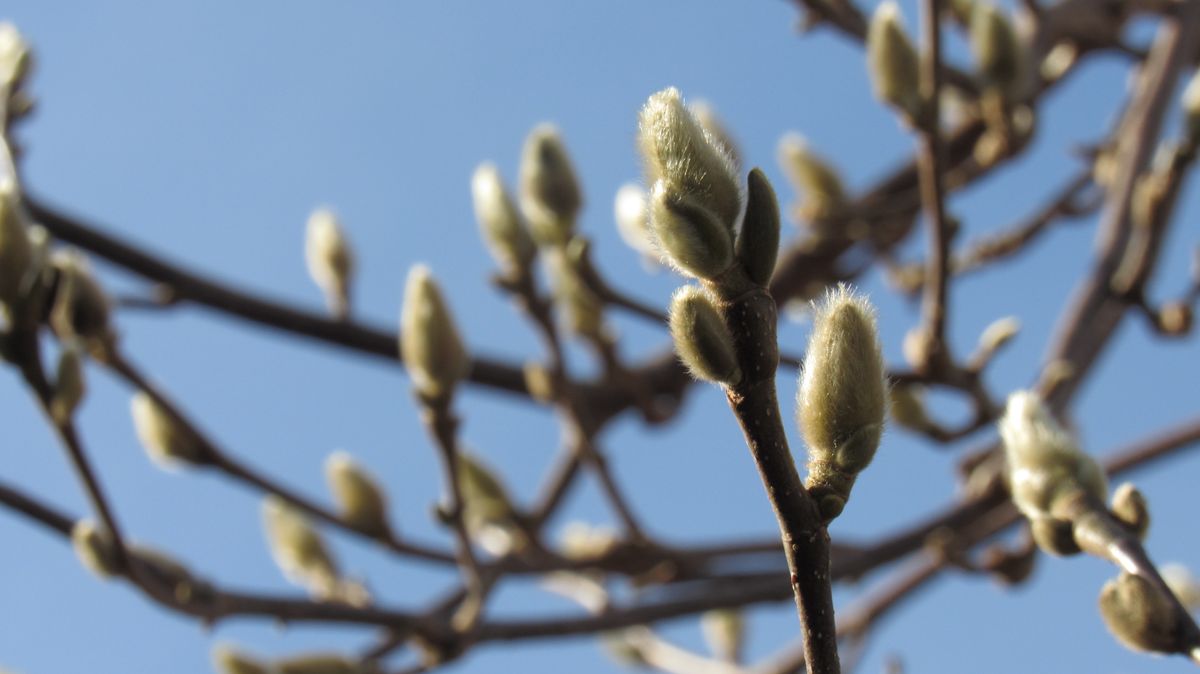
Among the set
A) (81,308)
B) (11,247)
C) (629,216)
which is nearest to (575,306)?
(629,216)

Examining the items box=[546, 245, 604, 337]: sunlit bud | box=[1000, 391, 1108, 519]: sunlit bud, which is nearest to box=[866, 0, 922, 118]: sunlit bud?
box=[546, 245, 604, 337]: sunlit bud

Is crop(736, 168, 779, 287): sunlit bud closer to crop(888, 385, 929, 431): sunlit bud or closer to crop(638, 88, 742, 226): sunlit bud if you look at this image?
crop(638, 88, 742, 226): sunlit bud

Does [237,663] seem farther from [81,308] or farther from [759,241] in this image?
[759,241]

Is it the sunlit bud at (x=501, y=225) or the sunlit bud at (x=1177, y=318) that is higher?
the sunlit bud at (x=1177, y=318)

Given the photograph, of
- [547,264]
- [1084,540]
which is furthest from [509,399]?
[1084,540]

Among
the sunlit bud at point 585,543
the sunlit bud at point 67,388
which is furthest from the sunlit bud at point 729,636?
the sunlit bud at point 67,388

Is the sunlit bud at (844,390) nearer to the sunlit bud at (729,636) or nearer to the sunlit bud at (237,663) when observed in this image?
the sunlit bud at (237,663)
